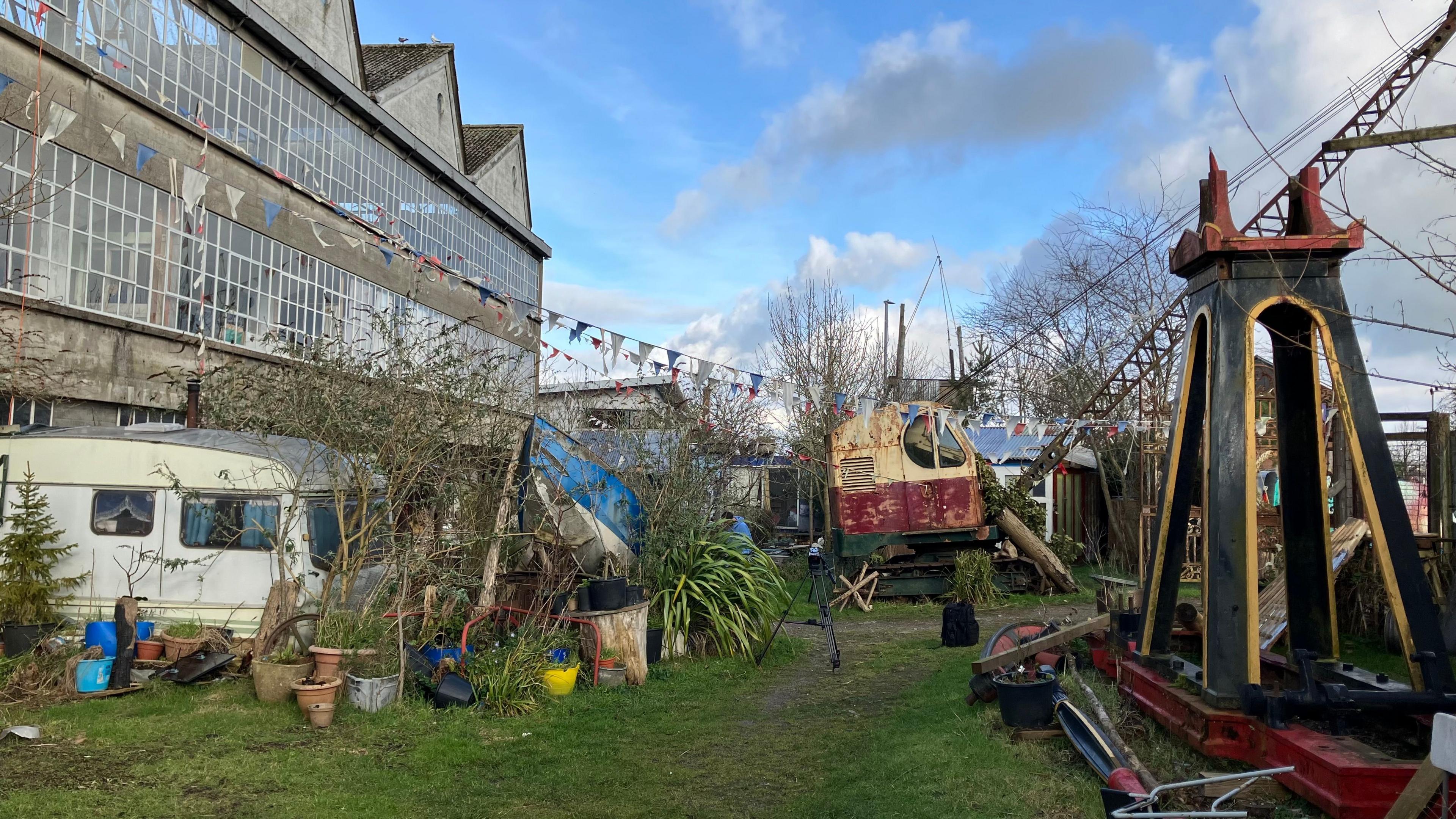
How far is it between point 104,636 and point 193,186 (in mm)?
5582

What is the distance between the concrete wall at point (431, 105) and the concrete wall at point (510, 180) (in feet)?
3.38

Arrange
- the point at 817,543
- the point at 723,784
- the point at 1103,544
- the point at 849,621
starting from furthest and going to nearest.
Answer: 1. the point at 1103,544
2. the point at 817,543
3. the point at 849,621
4. the point at 723,784

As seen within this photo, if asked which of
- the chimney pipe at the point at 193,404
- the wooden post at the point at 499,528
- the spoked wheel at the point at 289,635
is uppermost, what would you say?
the chimney pipe at the point at 193,404

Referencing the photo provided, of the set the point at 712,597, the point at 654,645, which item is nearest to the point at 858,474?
the point at 712,597

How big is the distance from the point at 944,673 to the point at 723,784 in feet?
13.7

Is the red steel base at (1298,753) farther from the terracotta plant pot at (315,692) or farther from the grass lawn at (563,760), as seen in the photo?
the terracotta plant pot at (315,692)

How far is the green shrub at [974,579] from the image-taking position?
52.9 feet

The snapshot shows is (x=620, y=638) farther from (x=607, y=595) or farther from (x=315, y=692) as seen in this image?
(x=315, y=692)

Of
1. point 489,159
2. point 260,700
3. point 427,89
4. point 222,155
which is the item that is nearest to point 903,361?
point 489,159

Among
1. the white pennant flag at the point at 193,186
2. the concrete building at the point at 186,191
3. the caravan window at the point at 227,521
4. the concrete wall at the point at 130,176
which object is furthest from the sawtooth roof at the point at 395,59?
the caravan window at the point at 227,521

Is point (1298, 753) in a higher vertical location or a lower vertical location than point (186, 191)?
lower

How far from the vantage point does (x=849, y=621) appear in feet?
48.1

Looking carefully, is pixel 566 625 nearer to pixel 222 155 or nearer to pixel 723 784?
pixel 723 784

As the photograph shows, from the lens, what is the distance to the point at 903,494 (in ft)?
53.6
